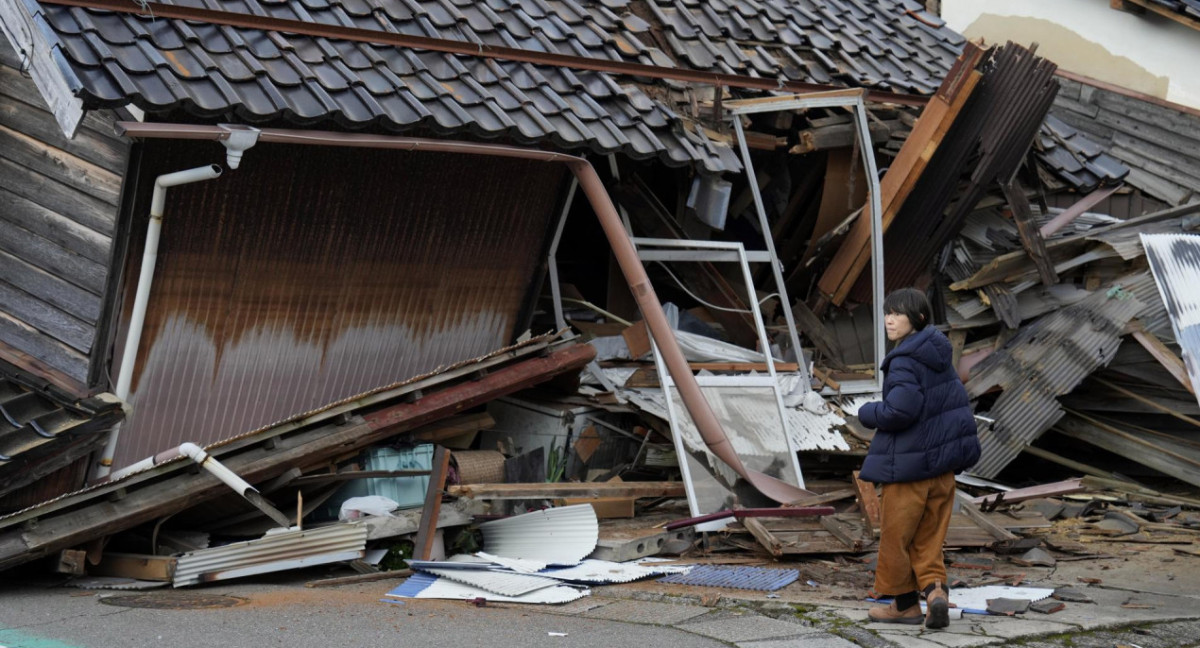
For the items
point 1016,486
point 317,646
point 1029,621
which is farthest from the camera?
point 1016,486

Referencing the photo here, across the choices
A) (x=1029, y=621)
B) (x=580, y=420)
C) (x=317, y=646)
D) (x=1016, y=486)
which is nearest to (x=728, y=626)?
(x=1029, y=621)

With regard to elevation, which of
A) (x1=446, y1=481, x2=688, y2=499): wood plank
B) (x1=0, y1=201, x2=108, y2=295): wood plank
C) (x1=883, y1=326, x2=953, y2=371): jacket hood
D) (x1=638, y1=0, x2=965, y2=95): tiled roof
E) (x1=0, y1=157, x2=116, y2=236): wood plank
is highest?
(x1=638, y1=0, x2=965, y2=95): tiled roof

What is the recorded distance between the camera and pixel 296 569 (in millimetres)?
7328

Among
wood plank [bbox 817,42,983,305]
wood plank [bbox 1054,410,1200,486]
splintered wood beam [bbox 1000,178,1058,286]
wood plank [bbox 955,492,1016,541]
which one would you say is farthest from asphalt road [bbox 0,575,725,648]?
splintered wood beam [bbox 1000,178,1058,286]

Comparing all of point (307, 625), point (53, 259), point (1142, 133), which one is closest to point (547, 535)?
point (307, 625)

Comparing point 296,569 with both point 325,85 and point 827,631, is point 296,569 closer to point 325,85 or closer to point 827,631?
point 325,85

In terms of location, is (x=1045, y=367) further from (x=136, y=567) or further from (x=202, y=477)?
(x=136, y=567)

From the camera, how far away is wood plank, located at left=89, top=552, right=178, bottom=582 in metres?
6.92

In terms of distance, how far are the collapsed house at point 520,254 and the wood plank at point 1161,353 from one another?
0.13 ft

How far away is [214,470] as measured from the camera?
22.8ft

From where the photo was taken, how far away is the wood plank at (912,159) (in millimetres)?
9750

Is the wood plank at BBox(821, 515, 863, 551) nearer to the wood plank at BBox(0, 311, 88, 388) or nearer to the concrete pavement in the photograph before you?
the concrete pavement

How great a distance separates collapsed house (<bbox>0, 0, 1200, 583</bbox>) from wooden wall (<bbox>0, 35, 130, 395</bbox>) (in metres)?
0.02

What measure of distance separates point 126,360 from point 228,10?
2.11 meters
